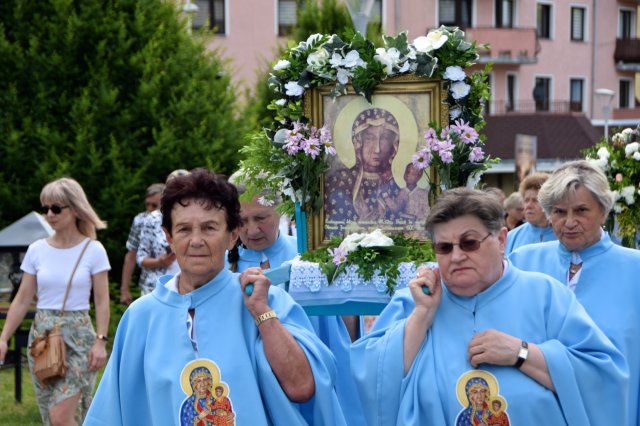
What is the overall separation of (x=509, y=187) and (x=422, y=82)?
37.4 m

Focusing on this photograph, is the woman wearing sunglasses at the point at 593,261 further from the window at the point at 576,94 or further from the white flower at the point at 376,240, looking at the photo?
the window at the point at 576,94

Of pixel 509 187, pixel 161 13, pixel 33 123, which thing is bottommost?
pixel 509 187

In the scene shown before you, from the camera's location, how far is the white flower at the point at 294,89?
6008mm

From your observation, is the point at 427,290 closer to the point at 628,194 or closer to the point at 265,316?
the point at 265,316

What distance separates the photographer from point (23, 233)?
11.8 m

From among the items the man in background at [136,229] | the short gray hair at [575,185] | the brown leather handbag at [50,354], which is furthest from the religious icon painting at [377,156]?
the man in background at [136,229]

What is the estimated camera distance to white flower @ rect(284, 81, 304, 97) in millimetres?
6008

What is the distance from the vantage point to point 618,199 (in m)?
7.53

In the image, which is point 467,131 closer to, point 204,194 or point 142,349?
point 204,194

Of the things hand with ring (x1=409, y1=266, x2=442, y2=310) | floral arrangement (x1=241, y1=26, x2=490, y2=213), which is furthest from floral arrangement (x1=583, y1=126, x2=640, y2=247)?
hand with ring (x1=409, y1=266, x2=442, y2=310)

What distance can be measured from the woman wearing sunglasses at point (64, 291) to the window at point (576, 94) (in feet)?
127

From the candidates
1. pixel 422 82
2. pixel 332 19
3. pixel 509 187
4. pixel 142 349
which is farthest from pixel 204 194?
pixel 509 187

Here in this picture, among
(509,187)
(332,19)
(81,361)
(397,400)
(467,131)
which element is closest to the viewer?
(397,400)

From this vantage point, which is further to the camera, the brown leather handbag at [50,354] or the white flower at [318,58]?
the brown leather handbag at [50,354]
